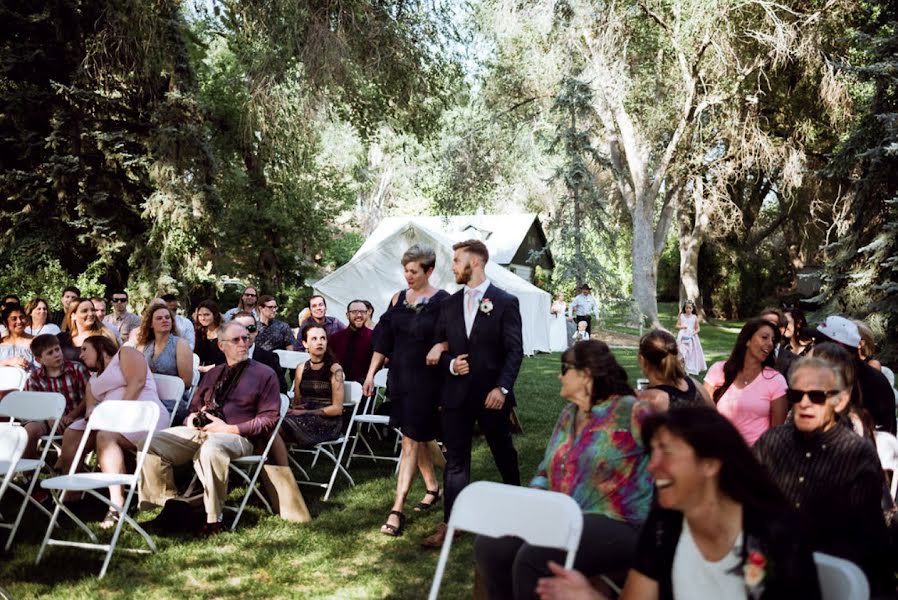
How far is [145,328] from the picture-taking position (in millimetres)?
7645

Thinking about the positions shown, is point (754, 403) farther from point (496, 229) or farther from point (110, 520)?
point (496, 229)

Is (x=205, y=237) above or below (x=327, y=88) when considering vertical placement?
below

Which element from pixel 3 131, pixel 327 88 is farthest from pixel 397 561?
pixel 3 131

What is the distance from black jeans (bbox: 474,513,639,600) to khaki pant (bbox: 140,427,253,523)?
2.79 metres

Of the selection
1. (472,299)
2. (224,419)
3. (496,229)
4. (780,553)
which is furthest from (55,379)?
(496,229)

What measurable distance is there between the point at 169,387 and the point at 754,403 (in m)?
4.49

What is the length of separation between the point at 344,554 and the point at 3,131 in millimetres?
14818

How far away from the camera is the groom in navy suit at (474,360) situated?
17.8ft

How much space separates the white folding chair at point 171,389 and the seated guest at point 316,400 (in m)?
0.88

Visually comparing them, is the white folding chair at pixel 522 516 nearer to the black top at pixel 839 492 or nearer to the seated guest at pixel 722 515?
the seated guest at pixel 722 515

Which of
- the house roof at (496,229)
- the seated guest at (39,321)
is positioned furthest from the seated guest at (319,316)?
the house roof at (496,229)

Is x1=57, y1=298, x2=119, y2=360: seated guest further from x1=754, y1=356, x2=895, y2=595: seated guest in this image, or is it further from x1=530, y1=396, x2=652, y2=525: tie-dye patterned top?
x1=754, y1=356, x2=895, y2=595: seated guest

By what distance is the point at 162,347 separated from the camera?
301 inches

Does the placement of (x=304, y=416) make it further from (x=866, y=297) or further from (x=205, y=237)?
(x=866, y=297)
